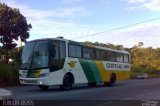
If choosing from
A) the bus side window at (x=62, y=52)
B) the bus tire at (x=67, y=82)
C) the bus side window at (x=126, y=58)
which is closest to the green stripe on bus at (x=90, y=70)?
the bus tire at (x=67, y=82)

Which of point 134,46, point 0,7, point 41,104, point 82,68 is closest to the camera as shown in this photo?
point 41,104

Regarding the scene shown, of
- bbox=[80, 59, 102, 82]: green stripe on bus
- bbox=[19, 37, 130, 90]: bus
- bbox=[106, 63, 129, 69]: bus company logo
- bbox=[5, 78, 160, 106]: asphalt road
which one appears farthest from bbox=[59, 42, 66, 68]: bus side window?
bbox=[106, 63, 129, 69]: bus company logo

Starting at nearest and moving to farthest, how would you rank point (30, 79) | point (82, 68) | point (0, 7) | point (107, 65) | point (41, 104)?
1. point (41, 104)
2. point (30, 79)
3. point (82, 68)
4. point (107, 65)
5. point (0, 7)

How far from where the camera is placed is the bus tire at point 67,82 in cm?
2385

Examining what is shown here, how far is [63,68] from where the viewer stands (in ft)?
78.1

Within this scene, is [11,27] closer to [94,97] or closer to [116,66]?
[116,66]

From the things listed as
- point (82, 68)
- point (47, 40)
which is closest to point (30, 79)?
point (47, 40)

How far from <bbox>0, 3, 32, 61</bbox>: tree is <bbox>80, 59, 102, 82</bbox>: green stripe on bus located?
2042cm

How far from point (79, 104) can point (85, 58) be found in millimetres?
11942

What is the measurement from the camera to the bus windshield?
22.7 m

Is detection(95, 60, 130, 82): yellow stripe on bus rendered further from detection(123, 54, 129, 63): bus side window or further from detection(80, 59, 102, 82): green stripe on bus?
detection(123, 54, 129, 63): bus side window

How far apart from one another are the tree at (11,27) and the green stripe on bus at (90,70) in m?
20.4

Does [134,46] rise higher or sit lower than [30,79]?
higher

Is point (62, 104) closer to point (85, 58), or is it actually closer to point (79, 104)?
point (79, 104)
